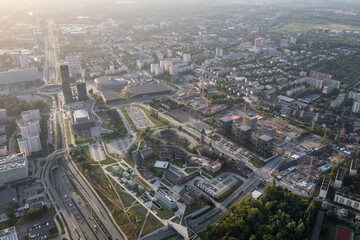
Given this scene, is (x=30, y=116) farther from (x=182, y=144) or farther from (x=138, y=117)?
(x=182, y=144)

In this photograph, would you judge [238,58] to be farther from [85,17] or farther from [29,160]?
[85,17]

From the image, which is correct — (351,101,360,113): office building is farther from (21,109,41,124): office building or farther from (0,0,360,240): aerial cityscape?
(21,109,41,124): office building

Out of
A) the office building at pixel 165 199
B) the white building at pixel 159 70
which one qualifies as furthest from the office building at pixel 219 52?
the office building at pixel 165 199

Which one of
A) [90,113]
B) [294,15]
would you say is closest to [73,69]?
[90,113]

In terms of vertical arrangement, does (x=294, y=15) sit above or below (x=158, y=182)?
above

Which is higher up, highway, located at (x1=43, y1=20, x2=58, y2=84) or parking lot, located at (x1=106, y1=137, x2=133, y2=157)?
highway, located at (x1=43, y1=20, x2=58, y2=84)

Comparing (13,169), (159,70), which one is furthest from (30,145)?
(159,70)

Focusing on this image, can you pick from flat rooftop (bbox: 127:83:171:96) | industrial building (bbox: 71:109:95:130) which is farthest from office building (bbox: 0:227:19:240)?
flat rooftop (bbox: 127:83:171:96)

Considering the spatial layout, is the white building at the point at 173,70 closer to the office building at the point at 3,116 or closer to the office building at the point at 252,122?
the office building at the point at 252,122
